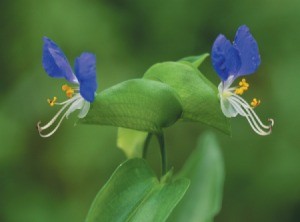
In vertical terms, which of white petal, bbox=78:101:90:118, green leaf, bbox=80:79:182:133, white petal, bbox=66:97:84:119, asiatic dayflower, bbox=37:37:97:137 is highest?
asiatic dayflower, bbox=37:37:97:137

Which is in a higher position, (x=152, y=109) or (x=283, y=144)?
(x=152, y=109)

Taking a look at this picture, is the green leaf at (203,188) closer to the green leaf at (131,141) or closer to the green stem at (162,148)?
the green leaf at (131,141)

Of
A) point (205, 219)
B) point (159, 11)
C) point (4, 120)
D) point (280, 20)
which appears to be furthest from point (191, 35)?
point (205, 219)

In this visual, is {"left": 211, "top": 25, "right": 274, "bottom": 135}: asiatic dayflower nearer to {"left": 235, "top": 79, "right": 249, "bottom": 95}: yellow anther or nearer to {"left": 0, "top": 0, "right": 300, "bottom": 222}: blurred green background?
{"left": 235, "top": 79, "right": 249, "bottom": 95}: yellow anther

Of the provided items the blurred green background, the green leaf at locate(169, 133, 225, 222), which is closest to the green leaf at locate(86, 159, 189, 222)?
the green leaf at locate(169, 133, 225, 222)

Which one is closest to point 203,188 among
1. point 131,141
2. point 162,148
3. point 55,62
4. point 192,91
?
point 131,141

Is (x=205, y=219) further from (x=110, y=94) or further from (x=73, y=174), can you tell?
(x=73, y=174)

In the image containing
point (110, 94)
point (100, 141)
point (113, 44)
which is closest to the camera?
point (110, 94)
